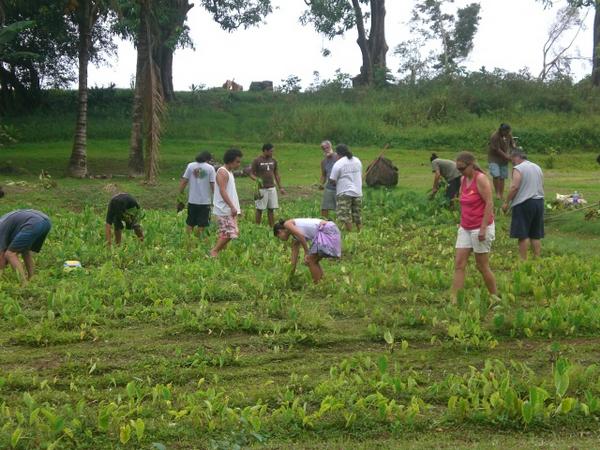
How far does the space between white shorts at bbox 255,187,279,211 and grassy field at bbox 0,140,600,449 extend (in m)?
2.71

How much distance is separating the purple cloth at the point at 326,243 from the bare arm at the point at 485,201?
177cm

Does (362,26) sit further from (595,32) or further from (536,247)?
(536,247)

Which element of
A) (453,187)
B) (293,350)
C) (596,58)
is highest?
(596,58)

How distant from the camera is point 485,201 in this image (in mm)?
9414

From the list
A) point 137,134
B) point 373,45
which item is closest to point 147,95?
point 137,134

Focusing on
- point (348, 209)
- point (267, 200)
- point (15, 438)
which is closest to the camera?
point (15, 438)

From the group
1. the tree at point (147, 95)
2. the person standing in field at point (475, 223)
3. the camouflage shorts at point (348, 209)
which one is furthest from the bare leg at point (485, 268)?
the tree at point (147, 95)

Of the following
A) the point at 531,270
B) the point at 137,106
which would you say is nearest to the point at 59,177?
the point at 137,106

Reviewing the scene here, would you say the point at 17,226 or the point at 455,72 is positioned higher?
the point at 455,72

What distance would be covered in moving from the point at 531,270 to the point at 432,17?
44.5 m

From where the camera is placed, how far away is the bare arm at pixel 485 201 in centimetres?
935

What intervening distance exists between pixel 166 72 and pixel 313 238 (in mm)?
28369

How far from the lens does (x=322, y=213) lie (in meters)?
16.7

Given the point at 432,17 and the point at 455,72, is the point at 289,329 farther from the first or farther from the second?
the point at 432,17
